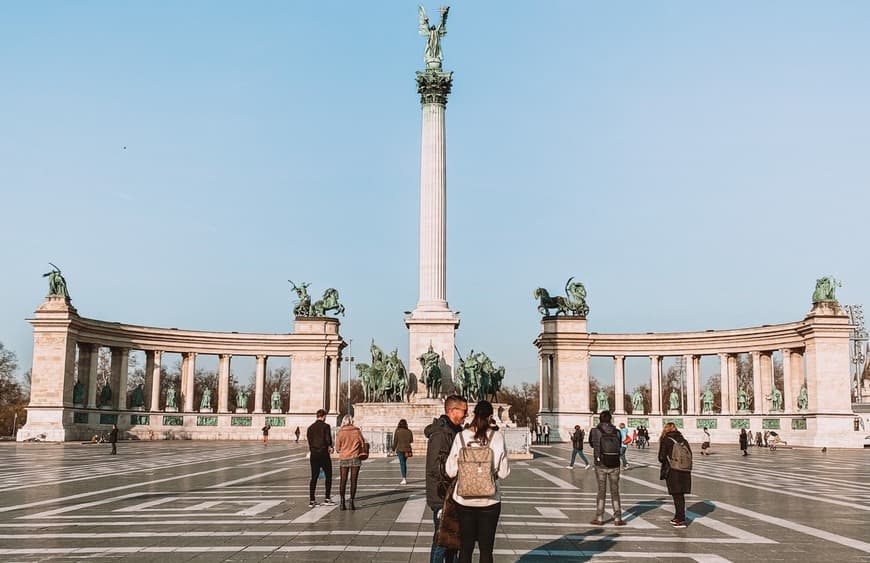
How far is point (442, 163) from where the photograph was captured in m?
53.7

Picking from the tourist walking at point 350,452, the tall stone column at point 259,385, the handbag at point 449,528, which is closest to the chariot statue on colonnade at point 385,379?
the tourist walking at point 350,452

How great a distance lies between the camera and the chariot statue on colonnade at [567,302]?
8406 centimetres

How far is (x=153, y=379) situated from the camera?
80.0 meters

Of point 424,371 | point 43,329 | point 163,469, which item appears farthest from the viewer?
point 43,329

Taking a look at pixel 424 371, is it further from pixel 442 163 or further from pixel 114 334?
pixel 114 334

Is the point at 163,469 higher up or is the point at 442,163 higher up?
the point at 442,163

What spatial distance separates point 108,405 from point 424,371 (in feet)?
138

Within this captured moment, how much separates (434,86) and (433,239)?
34.9 feet

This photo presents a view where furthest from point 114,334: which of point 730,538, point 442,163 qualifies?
point 730,538

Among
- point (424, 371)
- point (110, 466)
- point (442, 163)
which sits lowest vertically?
point (110, 466)

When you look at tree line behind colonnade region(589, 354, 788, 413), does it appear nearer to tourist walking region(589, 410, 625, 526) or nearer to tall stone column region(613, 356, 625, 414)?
tall stone column region(613, 356, 625, 414)

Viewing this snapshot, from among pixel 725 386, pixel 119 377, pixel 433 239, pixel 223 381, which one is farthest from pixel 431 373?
pixel 725 386

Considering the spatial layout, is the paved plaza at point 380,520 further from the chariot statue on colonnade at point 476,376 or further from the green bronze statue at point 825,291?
the green bronze statue at point 825,291

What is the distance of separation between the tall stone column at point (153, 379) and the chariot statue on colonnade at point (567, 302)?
39085 millimetres
